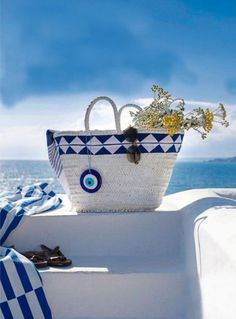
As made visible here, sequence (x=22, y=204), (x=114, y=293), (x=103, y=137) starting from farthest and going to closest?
1. (x=22, y=204)
2. (x=103, y=137)
3. (x=114, y=293)

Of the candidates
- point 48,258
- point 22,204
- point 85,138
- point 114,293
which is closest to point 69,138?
point 85,138

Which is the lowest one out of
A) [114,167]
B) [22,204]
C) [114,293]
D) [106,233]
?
[114,293]

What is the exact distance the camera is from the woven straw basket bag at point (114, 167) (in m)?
1.68

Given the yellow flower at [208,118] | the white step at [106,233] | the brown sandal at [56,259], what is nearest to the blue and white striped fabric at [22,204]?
the white step at [106,233]

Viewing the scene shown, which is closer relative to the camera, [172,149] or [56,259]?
[56,259]

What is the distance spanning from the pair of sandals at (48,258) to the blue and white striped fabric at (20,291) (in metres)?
0.23

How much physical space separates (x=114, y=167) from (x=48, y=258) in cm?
37

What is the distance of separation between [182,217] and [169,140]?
25 centimetres

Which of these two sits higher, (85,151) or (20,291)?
(85,151)

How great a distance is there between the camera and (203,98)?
1666 cm

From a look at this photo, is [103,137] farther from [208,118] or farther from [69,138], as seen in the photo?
[208,118]

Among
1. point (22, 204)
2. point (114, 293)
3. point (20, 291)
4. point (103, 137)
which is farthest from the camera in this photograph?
point (22, 204)

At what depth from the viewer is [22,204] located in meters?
1.77

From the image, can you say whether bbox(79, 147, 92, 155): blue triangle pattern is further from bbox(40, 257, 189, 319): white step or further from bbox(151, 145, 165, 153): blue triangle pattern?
bbox(40, 257, 189, 319): white step
